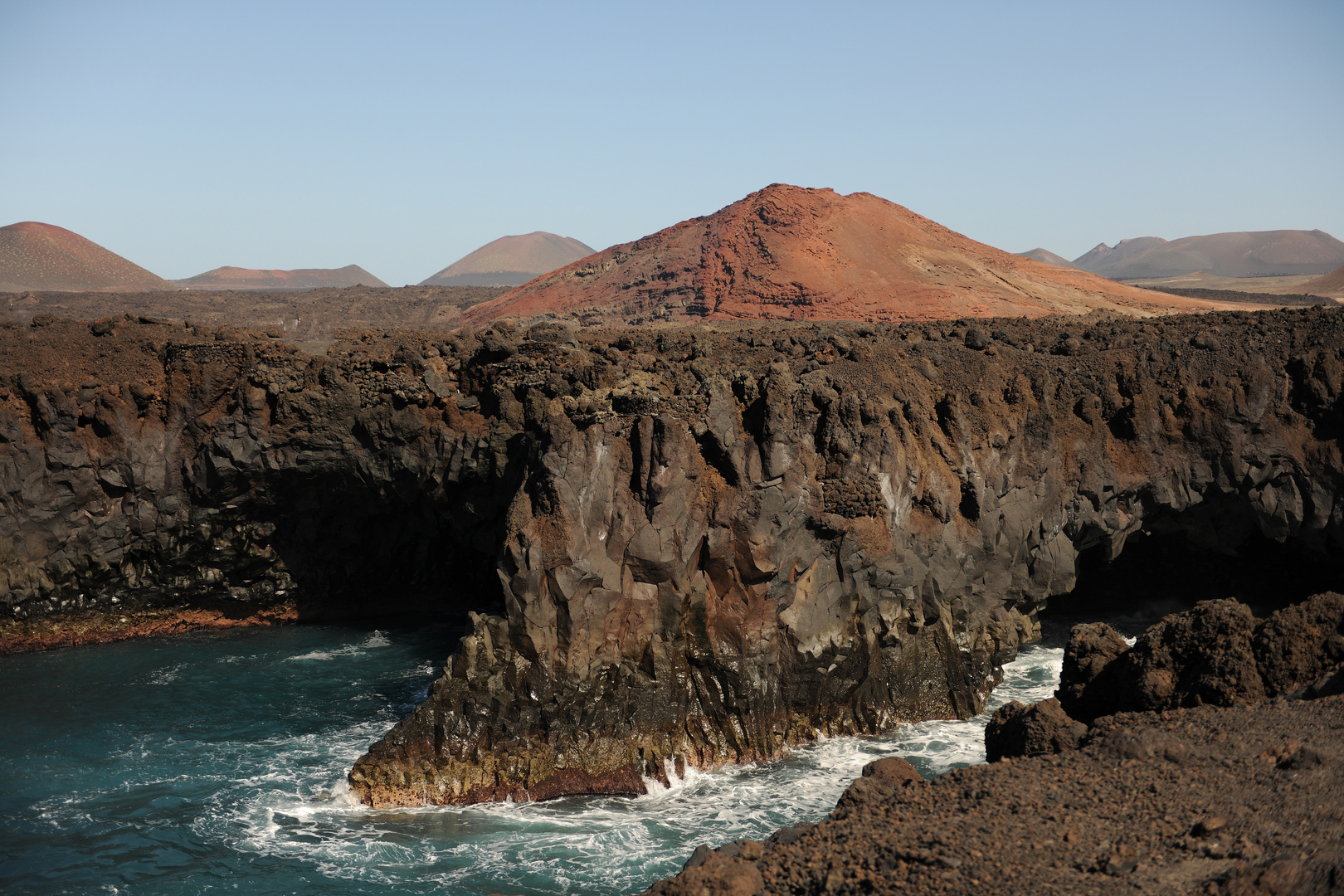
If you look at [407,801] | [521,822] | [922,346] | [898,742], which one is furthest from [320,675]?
[922,346]

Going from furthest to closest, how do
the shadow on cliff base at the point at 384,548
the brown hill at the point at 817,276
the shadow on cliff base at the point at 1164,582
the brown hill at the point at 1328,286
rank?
the brown hill at the point at 1328,286, the brown hill at the point at 817,276, the shadow on cliff base at the point at 1164,582, the shadow on cliff base at the point at 384,548

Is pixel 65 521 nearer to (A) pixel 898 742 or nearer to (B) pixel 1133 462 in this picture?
(A) pixel 898 742

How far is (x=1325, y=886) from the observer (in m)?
9.04

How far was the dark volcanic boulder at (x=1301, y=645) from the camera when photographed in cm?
1469

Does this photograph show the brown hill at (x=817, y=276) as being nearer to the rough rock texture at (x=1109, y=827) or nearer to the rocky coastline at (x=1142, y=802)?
the rocky coastline at (x=1142, y=802)

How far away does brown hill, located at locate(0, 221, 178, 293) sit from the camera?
11462 cm

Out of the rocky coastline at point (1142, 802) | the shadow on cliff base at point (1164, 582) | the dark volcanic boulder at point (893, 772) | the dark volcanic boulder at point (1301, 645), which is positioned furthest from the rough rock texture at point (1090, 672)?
the shadow on cliff base at point (1164, 582)

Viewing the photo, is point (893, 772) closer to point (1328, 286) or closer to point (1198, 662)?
point (1198, 662)

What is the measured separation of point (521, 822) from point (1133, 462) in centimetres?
1937

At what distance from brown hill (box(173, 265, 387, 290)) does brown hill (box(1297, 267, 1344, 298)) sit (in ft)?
487

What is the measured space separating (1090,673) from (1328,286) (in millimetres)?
107330

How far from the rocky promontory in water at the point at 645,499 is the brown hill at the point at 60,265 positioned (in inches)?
3715

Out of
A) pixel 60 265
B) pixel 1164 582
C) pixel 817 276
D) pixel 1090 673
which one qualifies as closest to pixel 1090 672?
pixel 1090 673

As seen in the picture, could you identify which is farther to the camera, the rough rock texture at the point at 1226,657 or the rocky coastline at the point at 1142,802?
the rough rock texture at the point at 1226,657
